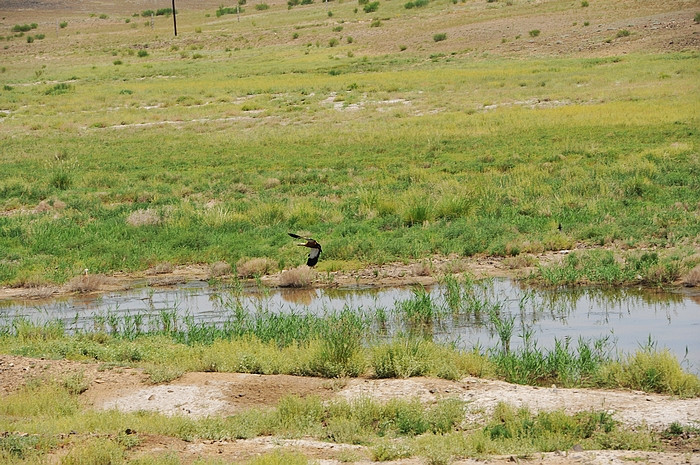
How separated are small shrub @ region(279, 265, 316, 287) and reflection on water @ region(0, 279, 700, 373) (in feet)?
0.60

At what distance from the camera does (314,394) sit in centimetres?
982

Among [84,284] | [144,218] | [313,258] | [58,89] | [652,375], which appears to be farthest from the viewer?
[58,89]

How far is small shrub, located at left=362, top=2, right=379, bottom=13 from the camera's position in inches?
3305

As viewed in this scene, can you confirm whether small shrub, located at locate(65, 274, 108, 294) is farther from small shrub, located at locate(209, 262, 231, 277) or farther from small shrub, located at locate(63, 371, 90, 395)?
small shrub, located at locate(63, 371, 90, 395)

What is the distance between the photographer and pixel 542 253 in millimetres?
16938

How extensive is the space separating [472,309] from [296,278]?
366 cm

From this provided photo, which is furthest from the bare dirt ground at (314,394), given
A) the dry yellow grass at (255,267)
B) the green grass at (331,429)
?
the dry yellow grass at (255,267)

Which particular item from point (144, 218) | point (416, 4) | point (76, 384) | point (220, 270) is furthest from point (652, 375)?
point (416, 4)

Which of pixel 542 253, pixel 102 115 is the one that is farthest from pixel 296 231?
pixel 102 115

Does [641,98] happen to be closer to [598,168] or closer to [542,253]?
[598,168]

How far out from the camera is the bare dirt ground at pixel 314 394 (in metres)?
7.92

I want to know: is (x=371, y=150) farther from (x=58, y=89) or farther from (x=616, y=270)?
(x=58, y=89)

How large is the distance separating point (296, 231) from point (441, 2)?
67.0m

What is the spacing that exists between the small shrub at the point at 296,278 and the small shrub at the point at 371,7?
7057cm
